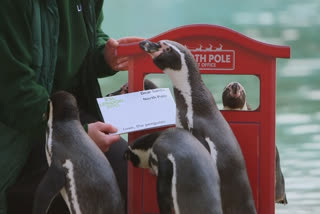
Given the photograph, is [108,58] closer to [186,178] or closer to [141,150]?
[141,150]

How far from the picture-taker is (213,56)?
153 centimetres

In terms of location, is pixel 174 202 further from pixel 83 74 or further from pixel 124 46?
pixel 83 74

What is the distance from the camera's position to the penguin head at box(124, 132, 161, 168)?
1399mm

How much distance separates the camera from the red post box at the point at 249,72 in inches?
59.2

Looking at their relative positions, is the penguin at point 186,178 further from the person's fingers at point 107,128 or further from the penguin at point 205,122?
the person's fingers at point 107,128

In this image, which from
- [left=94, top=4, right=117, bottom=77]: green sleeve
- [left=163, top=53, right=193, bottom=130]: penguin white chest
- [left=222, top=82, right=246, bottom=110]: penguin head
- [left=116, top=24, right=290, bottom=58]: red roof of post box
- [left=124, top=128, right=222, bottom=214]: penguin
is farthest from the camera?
[left=94, top=4, right=117, bottom=77]: green sleeve

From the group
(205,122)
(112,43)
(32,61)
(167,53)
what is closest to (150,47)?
(167,53)


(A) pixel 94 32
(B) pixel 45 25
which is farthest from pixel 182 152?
(A) pixel 94 32

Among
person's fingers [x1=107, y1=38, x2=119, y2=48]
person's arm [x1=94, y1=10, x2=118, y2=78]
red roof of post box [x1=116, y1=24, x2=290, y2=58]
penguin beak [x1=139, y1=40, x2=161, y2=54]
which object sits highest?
penguin beak [x1=139, y1=40, x2=161, y2=54]

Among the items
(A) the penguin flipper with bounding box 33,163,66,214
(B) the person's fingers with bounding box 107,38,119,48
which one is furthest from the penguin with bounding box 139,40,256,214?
(B) the person's fingers with bounding box 107,38,119,48

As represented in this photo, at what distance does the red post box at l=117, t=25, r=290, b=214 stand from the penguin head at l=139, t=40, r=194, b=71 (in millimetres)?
133

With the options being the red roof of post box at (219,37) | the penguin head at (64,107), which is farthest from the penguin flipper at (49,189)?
the red roof of post box at (219,37)

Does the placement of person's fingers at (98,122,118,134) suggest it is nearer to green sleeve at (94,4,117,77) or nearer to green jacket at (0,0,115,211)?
green jacket at (0,0,115,211)

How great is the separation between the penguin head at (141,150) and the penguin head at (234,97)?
14.4 inches
